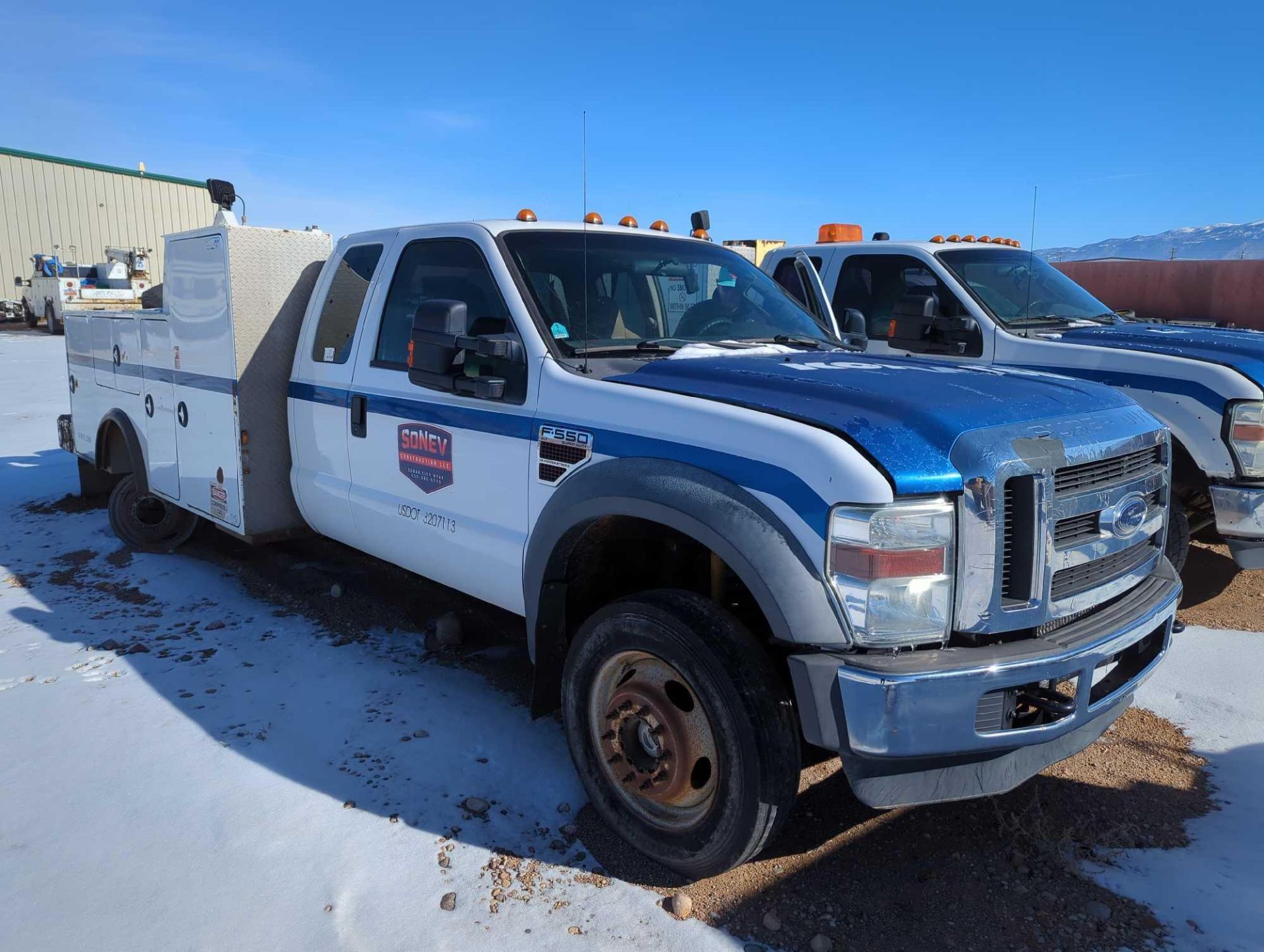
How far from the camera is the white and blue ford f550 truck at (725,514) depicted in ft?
7.68

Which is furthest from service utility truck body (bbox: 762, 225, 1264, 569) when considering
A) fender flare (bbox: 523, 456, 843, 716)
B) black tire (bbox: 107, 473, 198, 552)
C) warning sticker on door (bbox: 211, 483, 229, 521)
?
black tire (bbox: 107, 473, 198, 552)

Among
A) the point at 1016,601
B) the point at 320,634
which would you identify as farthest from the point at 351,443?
the point at 1016,601

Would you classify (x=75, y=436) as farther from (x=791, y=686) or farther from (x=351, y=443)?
(x=791, y=686)

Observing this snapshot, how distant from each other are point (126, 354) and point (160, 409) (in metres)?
0.69

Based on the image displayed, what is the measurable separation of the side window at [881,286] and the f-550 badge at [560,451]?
3.66 metres

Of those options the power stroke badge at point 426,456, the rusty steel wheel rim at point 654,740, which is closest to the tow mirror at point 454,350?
the power stroke badge at point 426,456

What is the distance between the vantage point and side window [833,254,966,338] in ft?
20.3

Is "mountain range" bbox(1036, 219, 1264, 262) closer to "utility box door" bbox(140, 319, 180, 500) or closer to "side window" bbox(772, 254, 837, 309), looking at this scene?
"side window" bbox(772, 254, 837, 309)

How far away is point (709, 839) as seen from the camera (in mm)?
2654

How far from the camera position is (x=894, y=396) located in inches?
105

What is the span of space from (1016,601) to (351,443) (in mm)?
2947

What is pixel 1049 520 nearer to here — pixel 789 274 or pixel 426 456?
pixel 426 456

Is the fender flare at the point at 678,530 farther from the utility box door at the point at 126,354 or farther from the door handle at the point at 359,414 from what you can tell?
the utility box door at the point at 126,354

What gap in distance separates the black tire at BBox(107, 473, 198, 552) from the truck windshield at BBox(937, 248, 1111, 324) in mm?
5387
